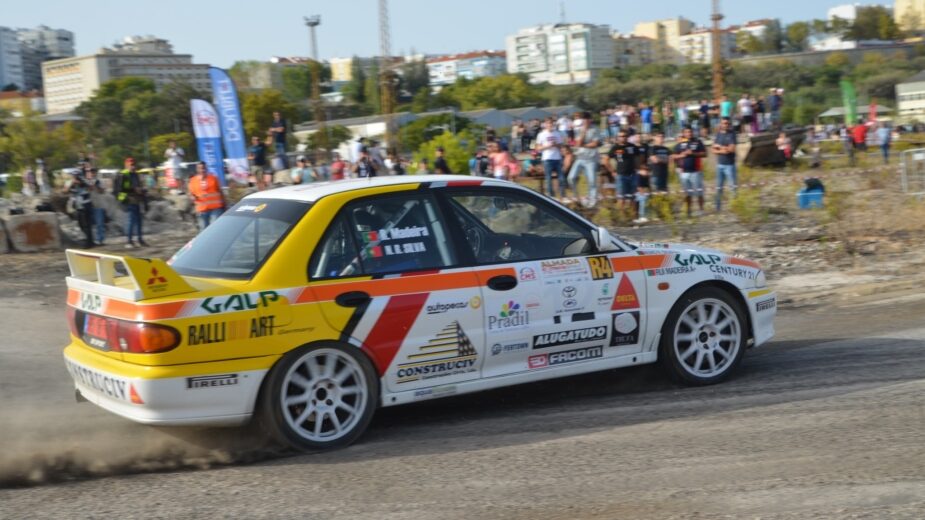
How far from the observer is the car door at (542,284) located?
6676 mm

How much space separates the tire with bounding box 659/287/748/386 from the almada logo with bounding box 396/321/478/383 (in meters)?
1.56

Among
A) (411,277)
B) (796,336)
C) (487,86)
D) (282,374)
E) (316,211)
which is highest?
(487,86)

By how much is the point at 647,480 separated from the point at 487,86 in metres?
141

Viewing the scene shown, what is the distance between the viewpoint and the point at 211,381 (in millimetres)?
5828

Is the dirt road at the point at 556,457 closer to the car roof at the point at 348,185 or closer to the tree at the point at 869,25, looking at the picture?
the car roof at the point at 348,185

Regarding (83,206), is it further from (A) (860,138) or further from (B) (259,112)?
(B) (259,112)

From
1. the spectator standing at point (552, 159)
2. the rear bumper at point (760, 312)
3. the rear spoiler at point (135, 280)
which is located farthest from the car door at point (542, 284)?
the spectator standing at point (552, 159)

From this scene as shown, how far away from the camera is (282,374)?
597 cm

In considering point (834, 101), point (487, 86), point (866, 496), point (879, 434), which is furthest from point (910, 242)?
point (487, 86)

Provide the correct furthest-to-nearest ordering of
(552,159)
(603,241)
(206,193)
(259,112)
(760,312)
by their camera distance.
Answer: (259,112) < (552,159) < (206,193) < (760,312) < (603,241)

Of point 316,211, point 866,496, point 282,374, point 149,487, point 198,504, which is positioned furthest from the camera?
point 316,211

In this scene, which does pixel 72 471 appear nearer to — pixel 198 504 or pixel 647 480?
pixel 198 504

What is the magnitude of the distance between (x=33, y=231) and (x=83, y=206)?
3.36ft

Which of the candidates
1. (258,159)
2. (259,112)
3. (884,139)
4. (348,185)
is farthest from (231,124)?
(259,112)
